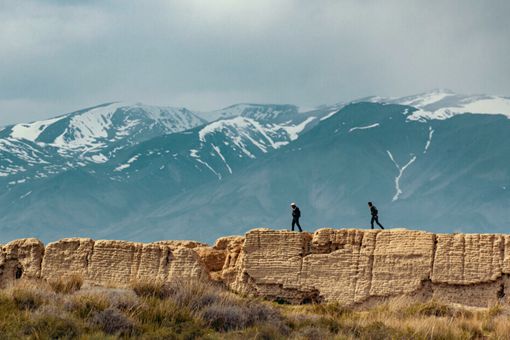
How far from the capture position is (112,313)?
22312mm

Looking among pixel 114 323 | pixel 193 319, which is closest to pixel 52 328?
pixel 114 323

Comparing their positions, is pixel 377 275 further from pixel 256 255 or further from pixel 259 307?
pixel 259 307

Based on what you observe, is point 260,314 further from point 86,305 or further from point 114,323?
point 86,305

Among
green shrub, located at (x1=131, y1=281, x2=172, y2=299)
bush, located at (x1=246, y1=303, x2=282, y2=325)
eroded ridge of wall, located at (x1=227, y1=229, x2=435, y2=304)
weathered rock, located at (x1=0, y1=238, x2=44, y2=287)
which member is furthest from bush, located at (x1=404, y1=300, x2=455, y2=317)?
weathered rock, located at (x1=0, y1=238, x2=44, y2=287)

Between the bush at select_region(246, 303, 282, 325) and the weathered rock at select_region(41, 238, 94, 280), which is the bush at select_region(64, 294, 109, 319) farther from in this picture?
the weathered rock at select_region(41, 238, 94, 280)

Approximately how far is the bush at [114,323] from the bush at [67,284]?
4165 mm

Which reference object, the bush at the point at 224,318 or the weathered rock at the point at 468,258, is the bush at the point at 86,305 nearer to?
the bush at the point at 224,318

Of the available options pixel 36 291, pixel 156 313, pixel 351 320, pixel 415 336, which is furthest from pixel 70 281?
pixel 415 336

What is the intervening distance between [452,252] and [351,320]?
12.3 feet

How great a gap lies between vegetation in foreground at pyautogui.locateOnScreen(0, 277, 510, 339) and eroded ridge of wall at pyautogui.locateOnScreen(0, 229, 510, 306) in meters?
1.39

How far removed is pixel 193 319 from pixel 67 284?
5115 mm

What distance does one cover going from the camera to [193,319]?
23.0m

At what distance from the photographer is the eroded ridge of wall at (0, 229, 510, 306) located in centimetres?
2723

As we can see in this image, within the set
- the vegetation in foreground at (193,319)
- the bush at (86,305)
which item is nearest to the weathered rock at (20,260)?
the vegetation in foreground at (193,319)
